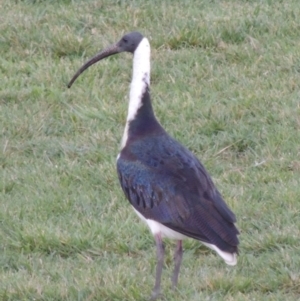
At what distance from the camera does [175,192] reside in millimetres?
6195

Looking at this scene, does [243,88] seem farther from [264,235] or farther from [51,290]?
[51,290]

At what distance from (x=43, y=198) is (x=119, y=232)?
848 millimetres

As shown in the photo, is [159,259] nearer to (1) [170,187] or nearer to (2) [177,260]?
(2) [177,260]

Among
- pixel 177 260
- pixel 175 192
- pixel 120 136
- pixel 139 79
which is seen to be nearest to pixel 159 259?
pixel 177 260

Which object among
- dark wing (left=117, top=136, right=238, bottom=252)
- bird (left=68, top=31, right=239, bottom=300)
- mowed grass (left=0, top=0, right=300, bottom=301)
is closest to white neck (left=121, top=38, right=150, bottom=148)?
bird (left=68, top=31, right=239, bottom=300)

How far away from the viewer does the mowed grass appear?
6488 millimetres

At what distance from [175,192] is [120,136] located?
252cm

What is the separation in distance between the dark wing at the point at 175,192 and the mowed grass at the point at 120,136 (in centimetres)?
40

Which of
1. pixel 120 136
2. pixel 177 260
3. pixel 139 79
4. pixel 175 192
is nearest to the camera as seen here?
pixel 175 192

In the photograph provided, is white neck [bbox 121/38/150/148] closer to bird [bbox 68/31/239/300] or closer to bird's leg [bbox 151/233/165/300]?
bird [bbox 68/31/239/300]

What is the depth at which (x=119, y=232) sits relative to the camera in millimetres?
7035

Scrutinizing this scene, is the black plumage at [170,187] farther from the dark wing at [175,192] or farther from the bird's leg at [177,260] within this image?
the bird's leg at [177,260]

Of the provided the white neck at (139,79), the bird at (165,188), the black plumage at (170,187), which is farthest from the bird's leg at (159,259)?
the white neck at (139,79)

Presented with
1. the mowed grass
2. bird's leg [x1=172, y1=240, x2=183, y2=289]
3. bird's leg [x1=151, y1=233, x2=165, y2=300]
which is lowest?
the mowed grass
